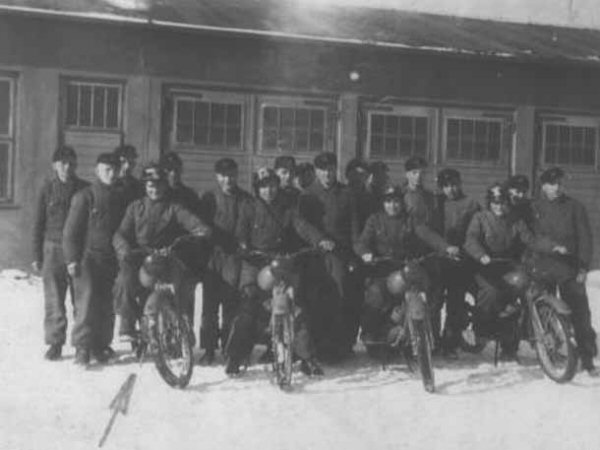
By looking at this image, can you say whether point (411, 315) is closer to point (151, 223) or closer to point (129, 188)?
point (151, 223)

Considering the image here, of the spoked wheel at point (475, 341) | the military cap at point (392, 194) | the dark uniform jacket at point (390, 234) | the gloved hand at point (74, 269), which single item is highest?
the military cap at point (392, 194)

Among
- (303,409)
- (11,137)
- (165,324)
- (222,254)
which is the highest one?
(11,137)

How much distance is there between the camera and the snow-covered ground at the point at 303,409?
17.9 feet

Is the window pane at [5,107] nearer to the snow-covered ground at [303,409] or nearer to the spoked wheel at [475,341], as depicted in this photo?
the snow-covered ground at [303,409]

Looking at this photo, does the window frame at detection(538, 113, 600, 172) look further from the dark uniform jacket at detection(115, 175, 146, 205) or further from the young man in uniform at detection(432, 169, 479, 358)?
the dark uniform jacket at detection(115, 175, 146, 205)

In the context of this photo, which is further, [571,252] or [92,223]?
[571,252]

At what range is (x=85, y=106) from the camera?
11938 millimetres

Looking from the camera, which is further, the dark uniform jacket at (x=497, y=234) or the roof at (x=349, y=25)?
the roof at (x=349, y=25)

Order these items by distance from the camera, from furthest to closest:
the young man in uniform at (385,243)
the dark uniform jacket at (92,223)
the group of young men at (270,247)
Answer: the young man in uniform at (385,243) < the dark uniform jacket at (92,223) < the group of young men at (270,247)

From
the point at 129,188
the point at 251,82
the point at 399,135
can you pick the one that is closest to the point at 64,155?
the point at 129,188

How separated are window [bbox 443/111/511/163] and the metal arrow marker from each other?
26.5 feet

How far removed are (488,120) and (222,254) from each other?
24.3 ft

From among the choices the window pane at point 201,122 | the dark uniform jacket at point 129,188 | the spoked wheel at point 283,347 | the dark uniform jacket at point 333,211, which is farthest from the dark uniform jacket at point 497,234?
the window pane at point 201,122

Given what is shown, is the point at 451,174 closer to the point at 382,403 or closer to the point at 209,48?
the point at 382,403
